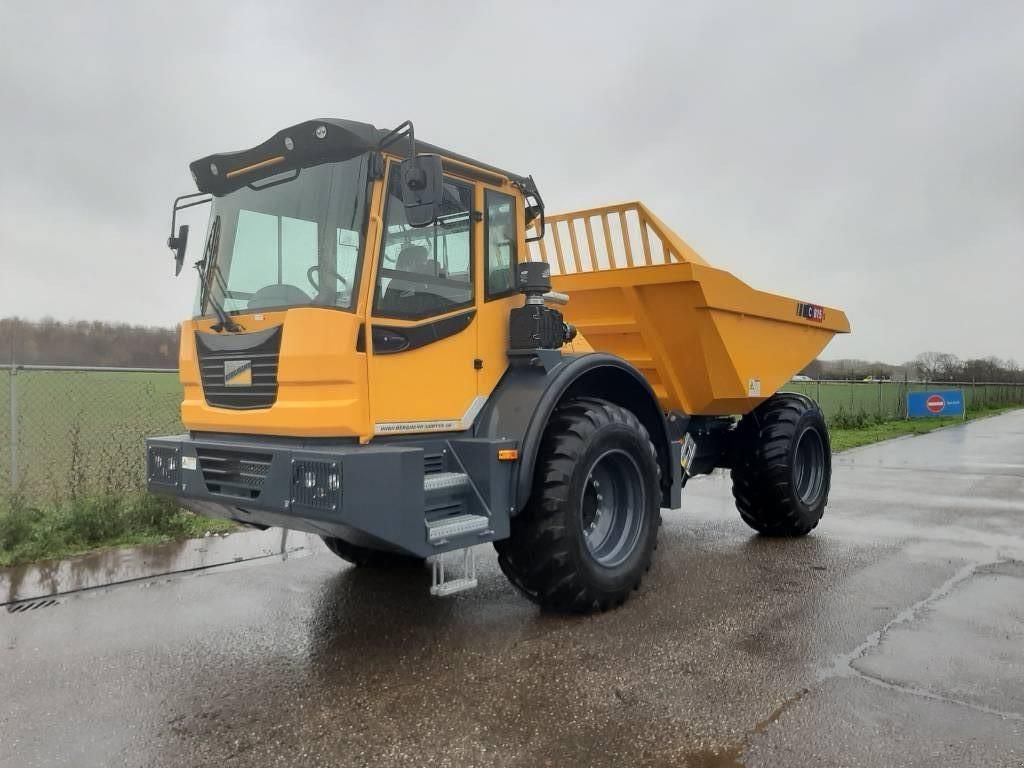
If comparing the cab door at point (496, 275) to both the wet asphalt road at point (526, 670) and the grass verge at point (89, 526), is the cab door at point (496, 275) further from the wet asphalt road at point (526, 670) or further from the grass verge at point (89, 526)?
the grass verge at point (89, 526)

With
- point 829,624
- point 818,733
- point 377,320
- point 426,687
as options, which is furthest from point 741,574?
point 377,320

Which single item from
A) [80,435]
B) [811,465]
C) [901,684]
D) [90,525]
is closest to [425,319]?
[901,684]

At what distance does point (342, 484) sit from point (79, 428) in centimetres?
451

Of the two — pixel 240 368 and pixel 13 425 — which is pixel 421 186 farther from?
pixel 13 425

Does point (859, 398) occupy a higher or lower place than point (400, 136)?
lower

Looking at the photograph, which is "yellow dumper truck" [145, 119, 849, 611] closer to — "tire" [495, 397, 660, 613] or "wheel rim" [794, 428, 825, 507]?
"tire" [495, 397, 660, 613]

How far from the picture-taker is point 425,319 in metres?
4.42

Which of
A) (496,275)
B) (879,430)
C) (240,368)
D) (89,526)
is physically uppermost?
(496,275)

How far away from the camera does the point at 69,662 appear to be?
13.6 ft

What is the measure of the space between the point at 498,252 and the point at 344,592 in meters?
2.57

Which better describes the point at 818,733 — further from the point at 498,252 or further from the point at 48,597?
the point at 48,597

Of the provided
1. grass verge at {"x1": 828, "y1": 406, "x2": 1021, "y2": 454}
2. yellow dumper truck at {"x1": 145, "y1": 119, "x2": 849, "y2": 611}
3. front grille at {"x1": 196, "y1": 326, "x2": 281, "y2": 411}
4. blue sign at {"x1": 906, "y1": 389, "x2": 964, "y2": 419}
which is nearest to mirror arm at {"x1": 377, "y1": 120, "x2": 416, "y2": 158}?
yellow dumper truck at {"x1": 145, "y1": 119, "x2": 849, "y2": 611}

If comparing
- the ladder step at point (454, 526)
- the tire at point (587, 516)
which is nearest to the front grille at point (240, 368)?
the ladder step at point (454, 526)

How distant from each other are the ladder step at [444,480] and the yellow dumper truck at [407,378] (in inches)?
0.8
